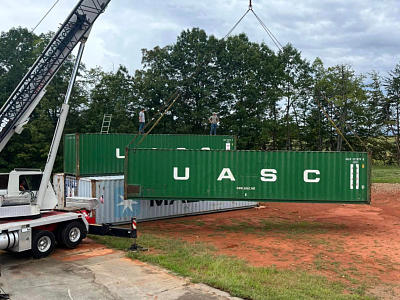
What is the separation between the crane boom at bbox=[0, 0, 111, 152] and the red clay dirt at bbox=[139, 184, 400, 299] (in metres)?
7.41

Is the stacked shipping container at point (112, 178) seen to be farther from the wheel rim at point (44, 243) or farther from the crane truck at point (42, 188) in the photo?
the wheel rim at point (44, 243)

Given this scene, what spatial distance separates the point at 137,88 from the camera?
153 feet

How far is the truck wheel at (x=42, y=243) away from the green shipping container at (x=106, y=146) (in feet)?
24.7

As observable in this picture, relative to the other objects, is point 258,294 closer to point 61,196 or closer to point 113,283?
point 113,283

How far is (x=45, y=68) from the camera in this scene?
1454 centimetres

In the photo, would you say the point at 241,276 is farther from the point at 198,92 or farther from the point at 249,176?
the point at 198,92

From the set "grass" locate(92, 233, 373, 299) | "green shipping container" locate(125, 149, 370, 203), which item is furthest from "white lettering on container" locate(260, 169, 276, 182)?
"grass" locate(92, 233, 373, 299)

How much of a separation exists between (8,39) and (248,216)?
4176cm

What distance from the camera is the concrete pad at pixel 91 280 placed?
930cm

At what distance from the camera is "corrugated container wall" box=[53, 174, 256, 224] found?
17.9 meters

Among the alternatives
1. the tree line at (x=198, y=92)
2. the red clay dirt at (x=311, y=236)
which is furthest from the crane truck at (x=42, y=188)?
the tree line at (x=198, y=92)

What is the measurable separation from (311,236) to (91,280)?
1000cm

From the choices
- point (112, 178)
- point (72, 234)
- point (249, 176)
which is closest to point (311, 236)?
→ point (249, 176)

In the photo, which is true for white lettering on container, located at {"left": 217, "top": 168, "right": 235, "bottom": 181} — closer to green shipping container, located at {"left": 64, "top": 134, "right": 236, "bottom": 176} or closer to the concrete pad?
green shipping container, located at {"left": 64, "top": 134, "right": 236, "bottom": 176}
